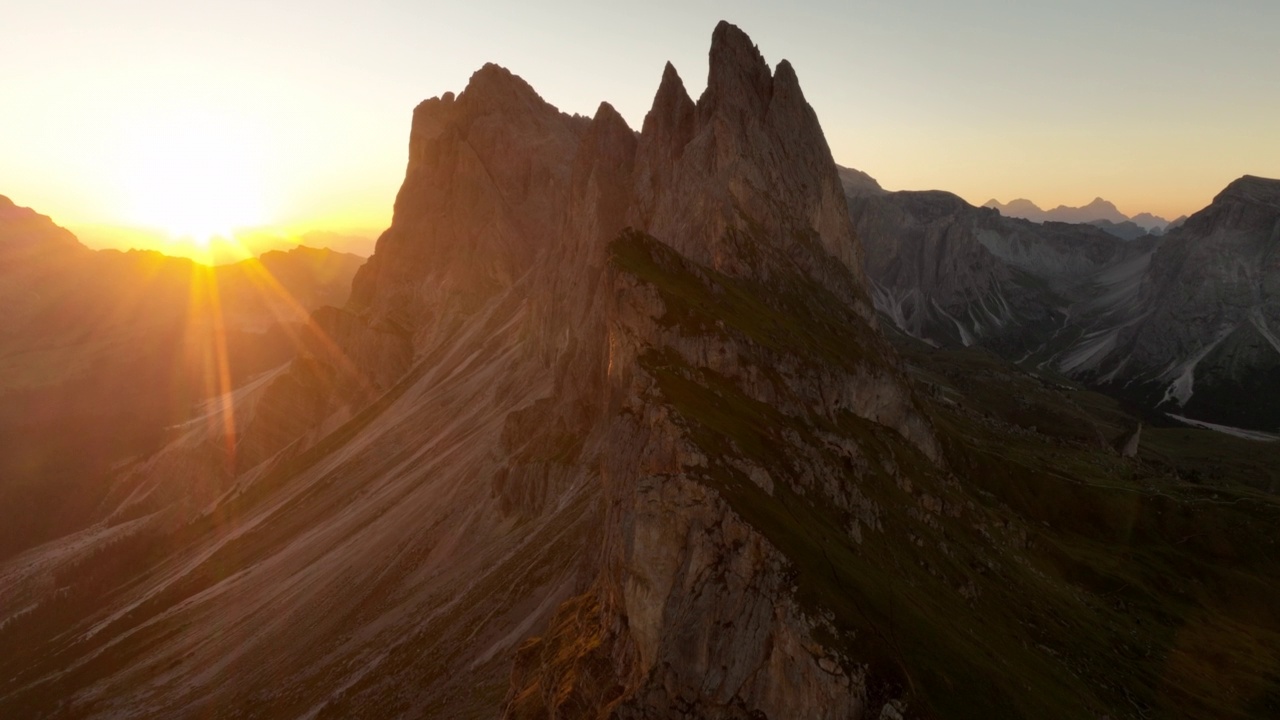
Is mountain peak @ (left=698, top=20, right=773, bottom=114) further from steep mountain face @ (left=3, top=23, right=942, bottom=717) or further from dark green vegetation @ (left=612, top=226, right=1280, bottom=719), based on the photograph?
dark green vegetation @ (left=612, top=226, right=1280, bottom=719)

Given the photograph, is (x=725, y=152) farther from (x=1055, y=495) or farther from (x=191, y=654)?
(x=191, y=654)

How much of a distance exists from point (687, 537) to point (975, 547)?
53103mm

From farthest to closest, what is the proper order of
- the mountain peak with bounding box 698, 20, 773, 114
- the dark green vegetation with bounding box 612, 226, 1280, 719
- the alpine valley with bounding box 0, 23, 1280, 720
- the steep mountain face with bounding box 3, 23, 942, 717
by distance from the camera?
the mountain peak with bounding box 698, 20, 773, 114, the dark green vegetation with bounding box 612, 226, 1280, 719, the alpine valley with bounding box 0, 23, 1280, 720, the steep mountain face with bounding box 3, 23, 942, 717

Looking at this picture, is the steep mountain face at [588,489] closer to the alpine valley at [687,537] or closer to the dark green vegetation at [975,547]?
the alpine valley at [687,537]

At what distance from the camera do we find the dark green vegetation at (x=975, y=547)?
47656 mm

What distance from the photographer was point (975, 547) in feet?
271

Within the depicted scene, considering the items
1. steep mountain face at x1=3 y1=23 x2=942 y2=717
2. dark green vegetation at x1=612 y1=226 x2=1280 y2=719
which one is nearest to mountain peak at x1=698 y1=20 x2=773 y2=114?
steep mountain face at x1=3 y1=23 x2=942 y2=717

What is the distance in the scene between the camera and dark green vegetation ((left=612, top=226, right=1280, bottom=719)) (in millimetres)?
47656

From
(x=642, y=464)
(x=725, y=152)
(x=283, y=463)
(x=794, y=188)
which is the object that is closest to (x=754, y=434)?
(x=642, y=464)

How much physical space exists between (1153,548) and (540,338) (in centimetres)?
11123

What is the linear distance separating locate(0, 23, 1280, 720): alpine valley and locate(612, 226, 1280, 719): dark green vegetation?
44cm

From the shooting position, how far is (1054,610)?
7931 cm

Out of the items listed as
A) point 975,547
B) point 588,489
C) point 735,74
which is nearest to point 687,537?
point 588,489

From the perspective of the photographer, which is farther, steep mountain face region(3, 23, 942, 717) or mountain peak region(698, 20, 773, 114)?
mountain peak region(698, 20, 773, 114)
